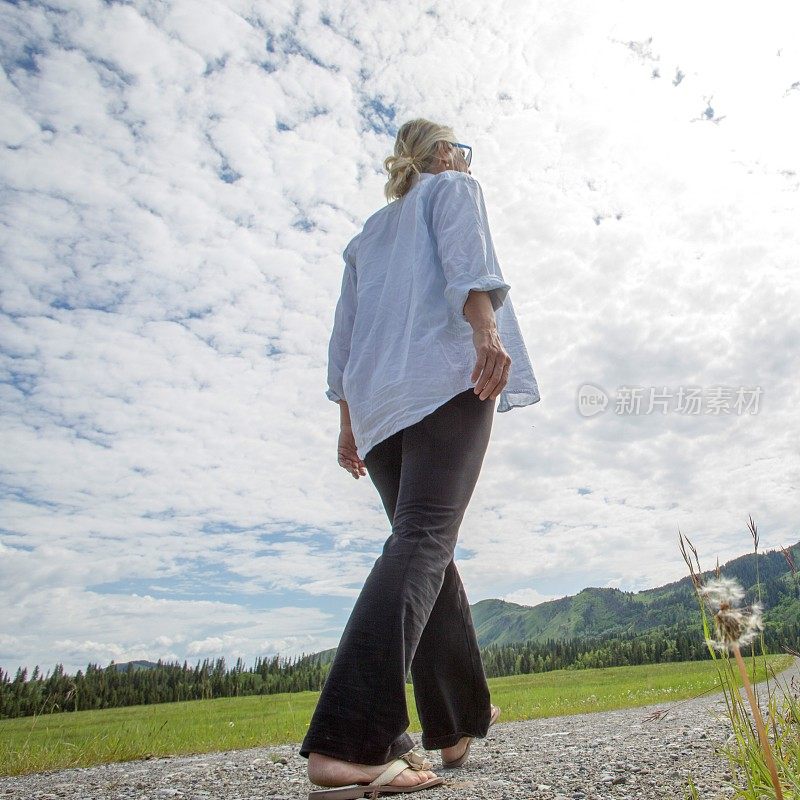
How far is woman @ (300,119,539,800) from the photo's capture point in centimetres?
234

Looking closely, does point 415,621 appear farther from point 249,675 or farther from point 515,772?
point 249,675

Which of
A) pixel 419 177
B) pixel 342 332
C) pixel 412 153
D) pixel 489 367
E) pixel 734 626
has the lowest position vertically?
pixel 734 626

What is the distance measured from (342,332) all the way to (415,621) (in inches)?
81.2

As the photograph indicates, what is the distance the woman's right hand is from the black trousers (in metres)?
0.13

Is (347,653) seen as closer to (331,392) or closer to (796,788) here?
(796,788)

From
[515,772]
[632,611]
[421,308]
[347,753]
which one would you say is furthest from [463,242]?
[632,611]

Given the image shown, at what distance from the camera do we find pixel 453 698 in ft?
10.9

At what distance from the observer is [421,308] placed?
3.16 meters

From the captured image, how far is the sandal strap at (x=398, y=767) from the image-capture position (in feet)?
7.71

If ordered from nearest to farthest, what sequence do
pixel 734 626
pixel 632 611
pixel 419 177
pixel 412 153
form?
pixel 734 626 < pixel 419 177 < pixel 412 153 < pixel 632 611

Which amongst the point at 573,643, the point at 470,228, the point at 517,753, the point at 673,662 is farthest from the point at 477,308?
the point at 573,643

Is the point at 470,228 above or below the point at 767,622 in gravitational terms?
above

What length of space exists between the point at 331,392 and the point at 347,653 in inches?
79.2

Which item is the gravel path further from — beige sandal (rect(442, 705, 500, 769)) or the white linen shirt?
the white linen shirt
